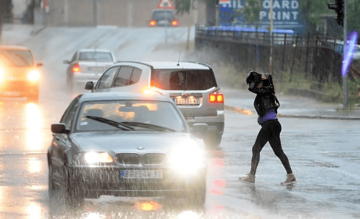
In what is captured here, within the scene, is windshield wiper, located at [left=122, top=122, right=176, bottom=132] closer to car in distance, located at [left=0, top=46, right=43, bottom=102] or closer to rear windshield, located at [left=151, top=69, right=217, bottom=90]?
rear windshield, located at [left=151, top=69, right=217, bottom=90]

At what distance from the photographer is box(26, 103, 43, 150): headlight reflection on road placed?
18.6 m

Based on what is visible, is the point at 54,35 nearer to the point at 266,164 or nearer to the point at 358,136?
the point at 358,136

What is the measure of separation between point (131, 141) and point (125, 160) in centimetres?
29

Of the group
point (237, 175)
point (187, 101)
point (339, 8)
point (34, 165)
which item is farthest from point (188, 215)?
point (339, 8)

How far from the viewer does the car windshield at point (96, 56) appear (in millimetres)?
36438

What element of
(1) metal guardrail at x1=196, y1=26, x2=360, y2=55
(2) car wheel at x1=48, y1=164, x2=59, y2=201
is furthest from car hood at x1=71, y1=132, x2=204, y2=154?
(1) metal guardrail at x1=196, y1=26, x2=360, y2=55

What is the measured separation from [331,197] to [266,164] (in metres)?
3.69

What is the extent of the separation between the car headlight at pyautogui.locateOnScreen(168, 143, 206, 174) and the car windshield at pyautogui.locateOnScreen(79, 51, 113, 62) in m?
25.4

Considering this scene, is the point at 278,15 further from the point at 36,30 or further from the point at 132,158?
the point at 132,158

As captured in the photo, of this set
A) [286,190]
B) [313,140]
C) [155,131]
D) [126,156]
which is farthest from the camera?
[313,140]

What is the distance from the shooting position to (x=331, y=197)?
12.2 metres

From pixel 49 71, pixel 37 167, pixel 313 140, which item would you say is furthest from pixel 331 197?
pixel 49 71

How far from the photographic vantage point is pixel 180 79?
727 inches

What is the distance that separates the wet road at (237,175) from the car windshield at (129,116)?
838 millimetres
